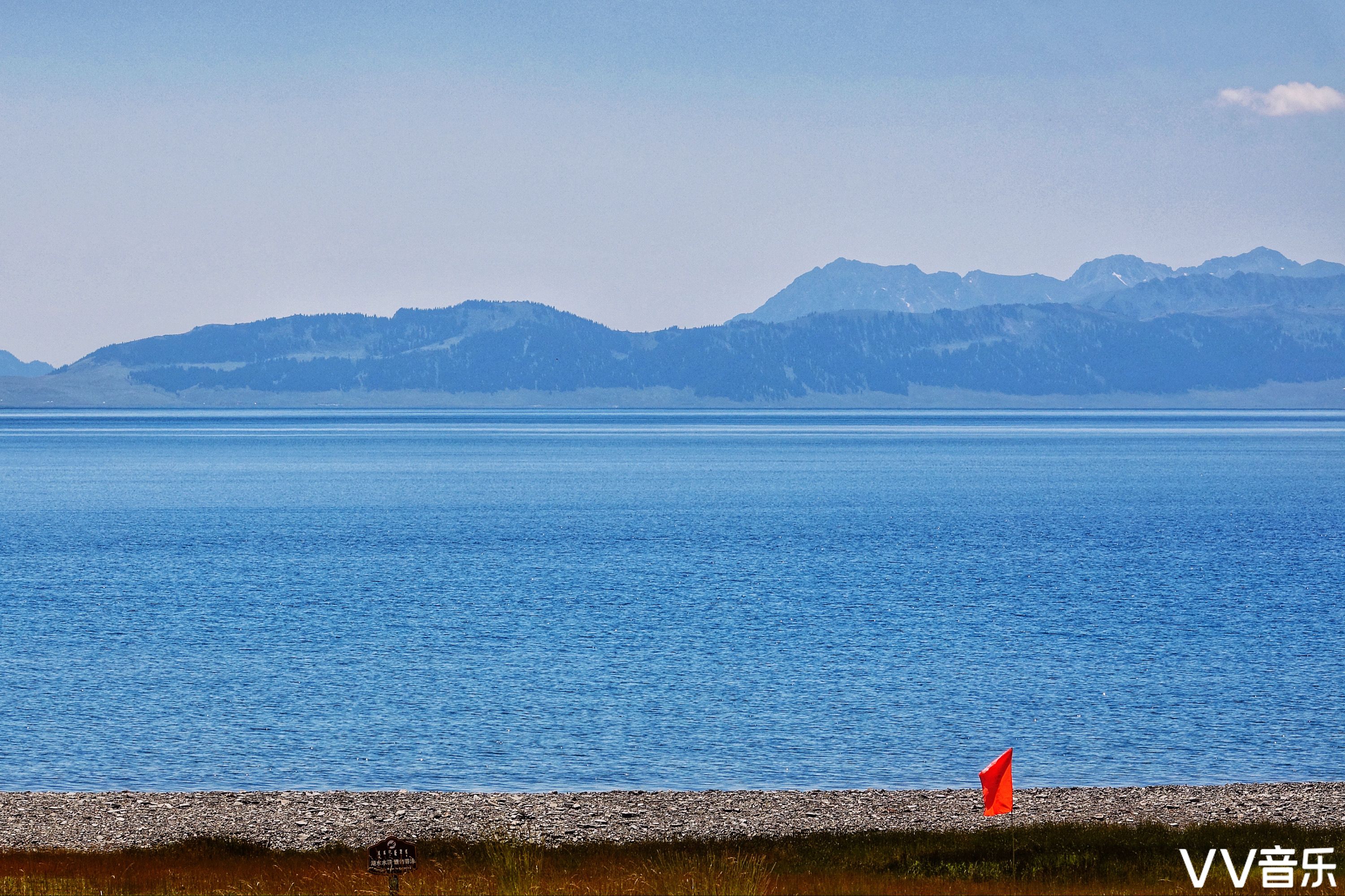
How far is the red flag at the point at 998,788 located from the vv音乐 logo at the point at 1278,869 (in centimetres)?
243

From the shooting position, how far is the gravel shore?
79.6 feet

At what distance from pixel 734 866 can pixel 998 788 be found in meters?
4.42

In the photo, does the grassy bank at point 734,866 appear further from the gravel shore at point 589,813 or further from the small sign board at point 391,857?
the small sign board at point 391,857

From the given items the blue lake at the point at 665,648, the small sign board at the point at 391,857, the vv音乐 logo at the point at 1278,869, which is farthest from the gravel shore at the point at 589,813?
the small sign board at the point at 391,857

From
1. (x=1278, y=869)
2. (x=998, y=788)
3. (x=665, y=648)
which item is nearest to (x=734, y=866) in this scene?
(x=998, y=788)

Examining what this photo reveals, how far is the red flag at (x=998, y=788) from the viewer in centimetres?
2062

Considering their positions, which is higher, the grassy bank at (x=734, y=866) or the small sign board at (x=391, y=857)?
the small sign board at (x=391, y=857)

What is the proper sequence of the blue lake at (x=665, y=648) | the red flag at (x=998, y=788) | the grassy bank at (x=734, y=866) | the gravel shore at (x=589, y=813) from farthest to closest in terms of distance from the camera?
the blue lake at (x=665, y=648), the gravel shore at (x=589, y=813), the red flag at (x=998, y=788), the grassy bank at (x=734, y=866)

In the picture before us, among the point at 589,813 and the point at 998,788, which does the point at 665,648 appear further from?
the point at 998,788

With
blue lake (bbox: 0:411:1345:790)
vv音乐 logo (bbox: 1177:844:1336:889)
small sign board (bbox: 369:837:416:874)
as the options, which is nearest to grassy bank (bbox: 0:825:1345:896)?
vv音乐 logo (bbox: 1177:844:1336:889)

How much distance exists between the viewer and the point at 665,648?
156ft

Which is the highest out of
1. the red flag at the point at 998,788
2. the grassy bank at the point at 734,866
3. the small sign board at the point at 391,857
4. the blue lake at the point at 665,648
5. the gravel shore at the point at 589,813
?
the small sign board at the point at 391,857

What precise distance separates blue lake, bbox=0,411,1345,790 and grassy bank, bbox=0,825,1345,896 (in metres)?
7.08

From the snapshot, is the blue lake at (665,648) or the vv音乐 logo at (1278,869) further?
the blue lake at (665,648)
